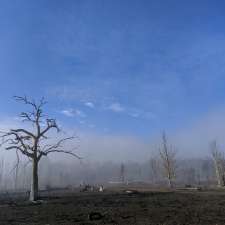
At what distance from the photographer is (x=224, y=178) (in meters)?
57.5

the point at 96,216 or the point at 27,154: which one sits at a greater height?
the point at 27,154

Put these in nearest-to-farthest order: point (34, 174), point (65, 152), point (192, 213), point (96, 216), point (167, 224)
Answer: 1. point (167, 224)
2. point (96, 216)
3. point (192, 213)
4. point (34, 174)
5. point (65, 152)

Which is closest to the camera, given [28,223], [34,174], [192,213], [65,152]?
[28,223]

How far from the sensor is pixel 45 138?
112 feet

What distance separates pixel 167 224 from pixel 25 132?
2251 centimetres

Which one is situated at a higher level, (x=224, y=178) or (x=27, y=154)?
(x=27, y=154)

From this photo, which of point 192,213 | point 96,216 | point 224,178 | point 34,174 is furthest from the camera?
point 224,178

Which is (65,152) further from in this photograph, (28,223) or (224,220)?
(224,220)

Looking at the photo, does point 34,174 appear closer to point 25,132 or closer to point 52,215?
point 25,132

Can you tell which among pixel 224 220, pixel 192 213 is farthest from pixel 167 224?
pixel 192 213

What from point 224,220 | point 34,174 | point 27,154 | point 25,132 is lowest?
point 224,220

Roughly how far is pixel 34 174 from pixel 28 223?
17.0 m

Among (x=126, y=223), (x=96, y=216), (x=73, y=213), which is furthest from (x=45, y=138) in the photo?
(x=126, y=223)

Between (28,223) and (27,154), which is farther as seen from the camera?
(27,154)
